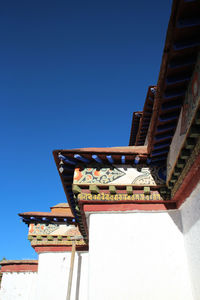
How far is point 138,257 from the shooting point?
356 cm

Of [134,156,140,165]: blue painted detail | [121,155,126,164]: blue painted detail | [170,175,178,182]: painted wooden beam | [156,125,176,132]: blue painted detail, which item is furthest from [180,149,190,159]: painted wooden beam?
[121,155,126,164]: blue painted detail

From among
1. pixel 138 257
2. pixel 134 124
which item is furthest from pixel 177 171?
pixel 134 124

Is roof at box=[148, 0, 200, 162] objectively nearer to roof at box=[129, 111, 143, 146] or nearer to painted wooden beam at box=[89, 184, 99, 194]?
painted wooden beam at box=[89, 184, 99, 194]

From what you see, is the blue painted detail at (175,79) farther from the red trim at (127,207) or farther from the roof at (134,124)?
the roof at (134,124)

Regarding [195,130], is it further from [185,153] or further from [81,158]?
[81,158]

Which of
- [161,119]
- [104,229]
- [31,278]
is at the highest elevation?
[161,119]

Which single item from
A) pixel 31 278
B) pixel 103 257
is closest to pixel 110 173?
pixel 103 257

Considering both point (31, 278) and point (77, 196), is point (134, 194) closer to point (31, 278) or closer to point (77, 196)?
point (77, 196)

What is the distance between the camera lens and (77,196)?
159 inches

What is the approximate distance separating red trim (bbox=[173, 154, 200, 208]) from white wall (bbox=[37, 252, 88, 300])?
169 inches

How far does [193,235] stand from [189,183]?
75 centimetres

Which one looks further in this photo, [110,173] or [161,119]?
[110,173]

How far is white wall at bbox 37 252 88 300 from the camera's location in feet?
22.1

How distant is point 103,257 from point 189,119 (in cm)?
236
